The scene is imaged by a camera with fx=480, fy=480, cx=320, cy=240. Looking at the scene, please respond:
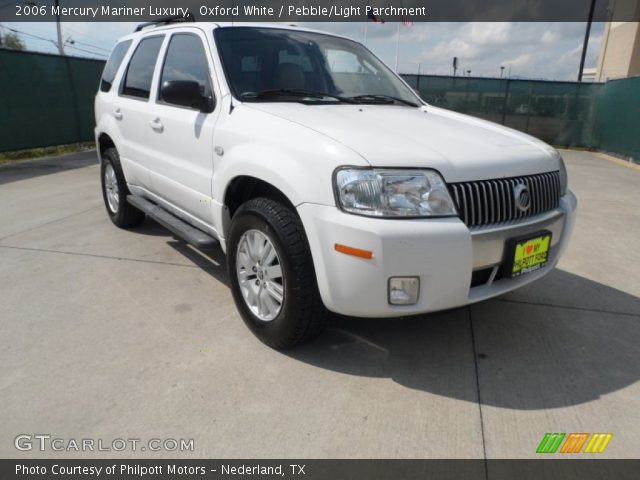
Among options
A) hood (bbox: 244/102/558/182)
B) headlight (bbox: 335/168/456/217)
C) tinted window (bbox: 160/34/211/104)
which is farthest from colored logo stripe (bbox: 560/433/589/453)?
tinted window (bbox: 160/34/211/104)

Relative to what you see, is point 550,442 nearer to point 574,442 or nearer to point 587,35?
point 574,442

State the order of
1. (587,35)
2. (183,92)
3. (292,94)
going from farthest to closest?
(587,35)
(292,94)
(183,92)

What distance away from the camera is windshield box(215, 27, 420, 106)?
318 cm

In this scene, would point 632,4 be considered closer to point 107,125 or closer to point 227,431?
point 107,125

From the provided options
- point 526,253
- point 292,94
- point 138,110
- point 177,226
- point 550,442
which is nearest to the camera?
point 550,442

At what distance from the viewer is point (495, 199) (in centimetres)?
249

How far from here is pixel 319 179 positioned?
7.63ft

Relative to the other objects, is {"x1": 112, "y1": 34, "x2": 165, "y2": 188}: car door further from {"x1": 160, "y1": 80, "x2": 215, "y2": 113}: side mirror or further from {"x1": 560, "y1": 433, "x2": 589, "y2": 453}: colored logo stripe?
{"x1": 560, "y1": 433, "x2": 589, "y2": 453}: colored logo stripe

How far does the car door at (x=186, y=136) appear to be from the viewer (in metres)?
3.22

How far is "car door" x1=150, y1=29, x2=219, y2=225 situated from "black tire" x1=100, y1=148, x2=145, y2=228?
0.97 metres

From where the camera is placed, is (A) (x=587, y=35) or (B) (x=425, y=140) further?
(A) (x=587, y=35)

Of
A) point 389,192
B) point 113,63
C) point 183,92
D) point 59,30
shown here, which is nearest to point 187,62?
point 183,92

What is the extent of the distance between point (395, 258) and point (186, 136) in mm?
1944
